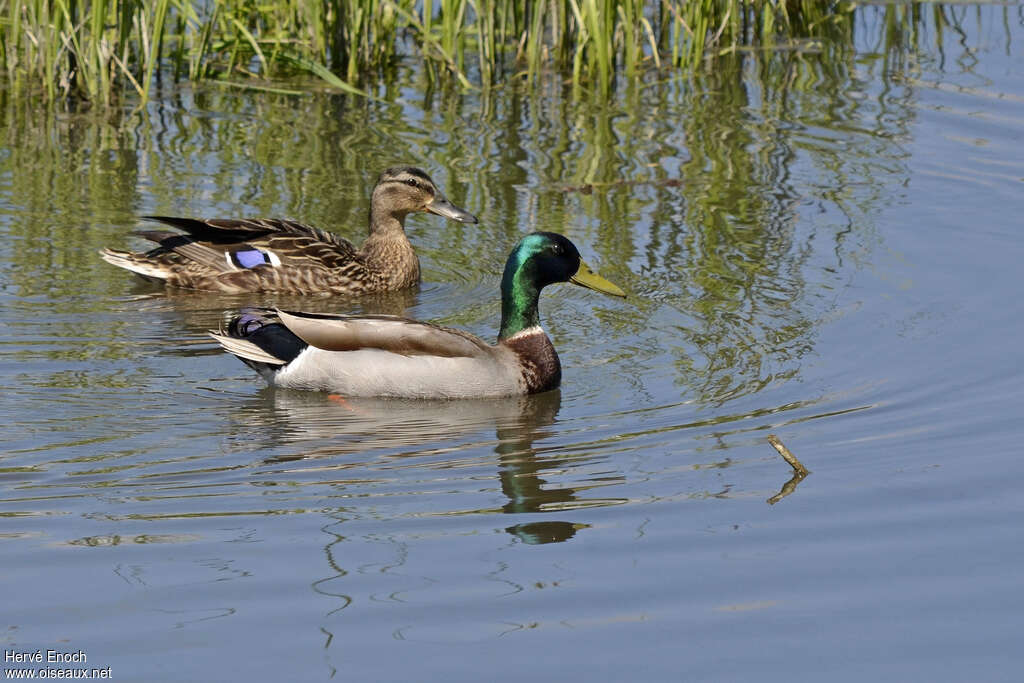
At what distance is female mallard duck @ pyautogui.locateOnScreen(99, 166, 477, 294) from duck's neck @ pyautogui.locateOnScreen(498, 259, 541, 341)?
185 cm

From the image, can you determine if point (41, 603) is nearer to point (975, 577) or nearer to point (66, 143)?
point (975, 577)

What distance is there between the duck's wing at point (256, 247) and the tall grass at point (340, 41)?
2.61 m

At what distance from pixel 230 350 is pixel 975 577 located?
4.04 meters

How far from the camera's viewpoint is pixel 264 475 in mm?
6832

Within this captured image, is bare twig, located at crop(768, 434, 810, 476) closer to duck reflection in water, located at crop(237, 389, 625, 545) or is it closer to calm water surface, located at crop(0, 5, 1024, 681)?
calm water surface, located at crop(0, 5, 1024, 681)

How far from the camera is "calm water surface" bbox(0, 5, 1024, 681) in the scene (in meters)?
5.22

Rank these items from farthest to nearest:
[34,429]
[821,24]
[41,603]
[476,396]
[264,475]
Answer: [821,24]
[476,396]
[34,429]
[264,475]
[41,603]

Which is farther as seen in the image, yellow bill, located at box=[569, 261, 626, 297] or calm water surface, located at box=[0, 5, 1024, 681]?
yellow bill, located at box=[569, 261, 626, 297]

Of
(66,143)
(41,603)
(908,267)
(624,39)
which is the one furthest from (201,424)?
(624,39)

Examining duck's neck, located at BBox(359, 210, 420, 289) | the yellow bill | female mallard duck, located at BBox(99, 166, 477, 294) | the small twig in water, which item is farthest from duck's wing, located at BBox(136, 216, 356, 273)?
the small twig in water

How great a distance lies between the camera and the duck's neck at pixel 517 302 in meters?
8.66

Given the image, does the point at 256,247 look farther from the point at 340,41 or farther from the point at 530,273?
the point at 340,41

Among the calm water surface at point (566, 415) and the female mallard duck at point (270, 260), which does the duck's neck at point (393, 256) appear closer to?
the female mallard duck at point (270, 260)

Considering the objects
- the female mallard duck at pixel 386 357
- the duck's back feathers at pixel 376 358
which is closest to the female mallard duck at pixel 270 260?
the female mallard duck at pixel 386 357
